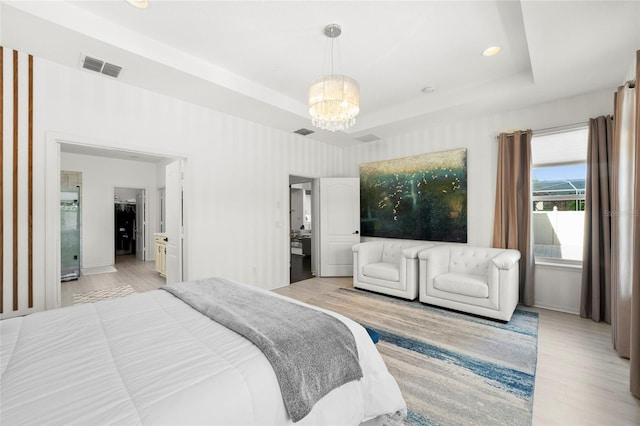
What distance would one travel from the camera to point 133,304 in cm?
193

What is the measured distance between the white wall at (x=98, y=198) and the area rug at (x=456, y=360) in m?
6.67

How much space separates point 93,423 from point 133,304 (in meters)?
1.25

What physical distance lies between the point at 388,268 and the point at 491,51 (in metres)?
3.03

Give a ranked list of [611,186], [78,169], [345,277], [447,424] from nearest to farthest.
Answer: [447,424]
[611,186]
[345,277]
[78,169]

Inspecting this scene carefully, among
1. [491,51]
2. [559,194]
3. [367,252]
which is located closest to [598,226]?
[559,194]

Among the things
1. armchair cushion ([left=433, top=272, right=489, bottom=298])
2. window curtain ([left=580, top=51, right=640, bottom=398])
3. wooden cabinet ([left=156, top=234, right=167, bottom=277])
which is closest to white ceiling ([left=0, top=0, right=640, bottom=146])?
window curtain ([left=580, top=51, right=640, bottom=398])

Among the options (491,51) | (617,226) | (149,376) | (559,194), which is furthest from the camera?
(559,194)

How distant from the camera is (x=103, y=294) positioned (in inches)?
183

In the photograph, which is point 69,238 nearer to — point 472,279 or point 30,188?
point 30,188

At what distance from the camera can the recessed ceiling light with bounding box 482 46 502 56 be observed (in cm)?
293

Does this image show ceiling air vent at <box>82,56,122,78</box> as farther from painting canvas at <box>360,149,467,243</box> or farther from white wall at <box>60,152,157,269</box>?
white wall at <box>60,152,157,269</box>

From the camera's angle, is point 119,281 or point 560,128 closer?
point 560,128

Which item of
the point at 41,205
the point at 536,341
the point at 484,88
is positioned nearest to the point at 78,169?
the point at 41,205

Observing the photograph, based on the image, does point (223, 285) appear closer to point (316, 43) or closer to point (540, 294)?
point (316, 43)
